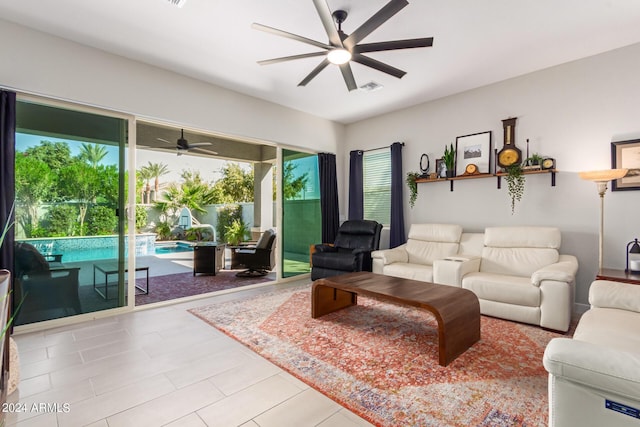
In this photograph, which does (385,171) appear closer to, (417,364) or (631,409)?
(417,364)

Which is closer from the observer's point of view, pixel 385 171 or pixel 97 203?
pixel 97 203


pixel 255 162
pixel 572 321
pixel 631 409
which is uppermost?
pixel 255 162

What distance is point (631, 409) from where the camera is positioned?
1028 mm

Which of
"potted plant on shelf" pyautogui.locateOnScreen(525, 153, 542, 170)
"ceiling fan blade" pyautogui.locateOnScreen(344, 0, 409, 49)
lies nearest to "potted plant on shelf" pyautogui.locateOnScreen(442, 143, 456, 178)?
"potted plant on shelf" pyautogui.locateOnScreen(525, 153, 542, 170)

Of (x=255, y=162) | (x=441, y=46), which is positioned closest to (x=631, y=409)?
(x=441, y=46)

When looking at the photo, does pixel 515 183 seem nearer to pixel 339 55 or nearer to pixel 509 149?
pixel 509 149

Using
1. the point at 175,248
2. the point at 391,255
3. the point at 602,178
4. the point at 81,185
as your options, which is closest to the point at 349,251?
the point at 391,255

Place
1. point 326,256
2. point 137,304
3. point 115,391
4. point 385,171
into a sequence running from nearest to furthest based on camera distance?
point 115,391 < point 137,304 < point 326,256 < point 385,171

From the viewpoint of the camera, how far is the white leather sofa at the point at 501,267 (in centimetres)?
290

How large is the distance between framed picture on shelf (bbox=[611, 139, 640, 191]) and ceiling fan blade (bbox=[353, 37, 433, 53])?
2568mm

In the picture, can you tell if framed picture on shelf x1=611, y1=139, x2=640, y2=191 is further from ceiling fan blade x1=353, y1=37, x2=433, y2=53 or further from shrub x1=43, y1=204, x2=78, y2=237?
shrub x1=43, y1=204, x2=78, y2=237

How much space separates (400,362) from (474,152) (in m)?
3.30

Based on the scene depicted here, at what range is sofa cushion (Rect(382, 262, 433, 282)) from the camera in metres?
3.84

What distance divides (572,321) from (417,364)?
6.97ft
